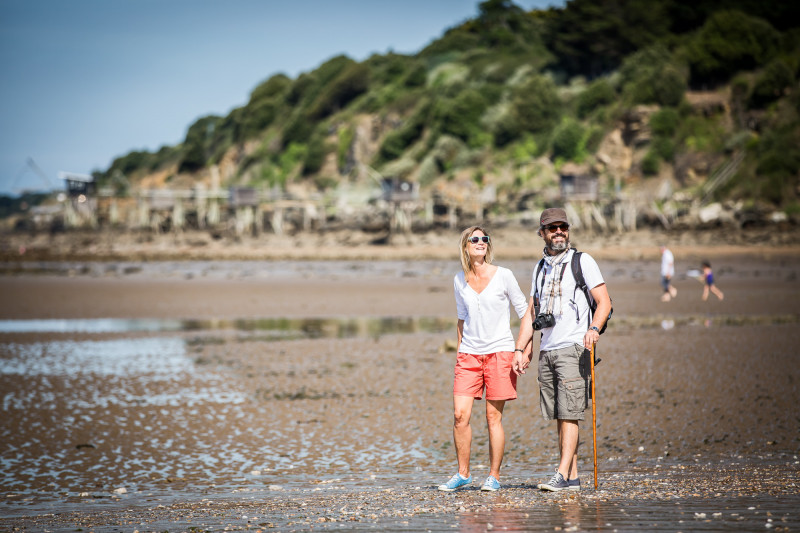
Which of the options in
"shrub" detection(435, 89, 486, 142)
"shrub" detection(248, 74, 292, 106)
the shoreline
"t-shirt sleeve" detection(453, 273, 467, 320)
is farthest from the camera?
"shrub" detection(248, 74, 292, 106)

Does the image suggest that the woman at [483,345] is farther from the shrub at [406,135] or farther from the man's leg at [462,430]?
the shrub at [406,135]

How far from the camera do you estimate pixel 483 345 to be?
5.60 metres

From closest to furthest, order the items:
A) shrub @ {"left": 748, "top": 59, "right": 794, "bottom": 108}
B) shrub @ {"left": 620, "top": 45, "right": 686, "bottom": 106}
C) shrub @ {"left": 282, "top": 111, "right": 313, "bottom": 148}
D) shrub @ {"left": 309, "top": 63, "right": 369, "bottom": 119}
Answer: shrub @ {"left": 748, "top": 59, "right": 794, "bottom": 108}
shrub @ {"left": 620, "top": 45, "right": 686, "bottom": 106}
shrub @ {"left": 282, "top": 111, "right": 313, "bottom": 148}
shrub @ {"left": 309, "top": 63, "right": 369, "bottom": 119}

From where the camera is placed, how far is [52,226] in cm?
10094

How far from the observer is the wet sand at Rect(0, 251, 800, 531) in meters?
5.09

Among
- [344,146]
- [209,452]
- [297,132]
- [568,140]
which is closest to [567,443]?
[209,452]

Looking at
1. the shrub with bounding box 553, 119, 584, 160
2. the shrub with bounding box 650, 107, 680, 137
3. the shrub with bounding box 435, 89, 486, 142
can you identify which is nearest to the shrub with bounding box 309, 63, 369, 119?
the shrub with bounding box 435, 89, 486, 142

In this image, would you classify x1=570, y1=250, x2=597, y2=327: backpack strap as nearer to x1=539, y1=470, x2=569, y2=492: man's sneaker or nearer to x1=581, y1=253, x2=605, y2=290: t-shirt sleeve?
x1=581, y1=253, x2=605, y2=290: t-shirt sleeve

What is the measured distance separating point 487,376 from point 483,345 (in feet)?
0.76

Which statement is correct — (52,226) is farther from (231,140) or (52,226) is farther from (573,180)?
(573,180)

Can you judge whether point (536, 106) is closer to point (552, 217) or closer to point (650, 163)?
point (650, 163)

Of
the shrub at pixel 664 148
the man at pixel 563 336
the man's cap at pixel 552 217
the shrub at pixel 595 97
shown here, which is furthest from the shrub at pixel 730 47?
the man at pixel 563 336

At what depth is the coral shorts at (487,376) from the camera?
5.57 metres

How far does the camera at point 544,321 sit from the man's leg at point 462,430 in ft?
2.42
